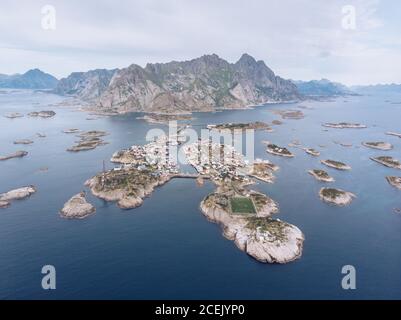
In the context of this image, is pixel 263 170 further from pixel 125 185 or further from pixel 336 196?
pixel 125 185

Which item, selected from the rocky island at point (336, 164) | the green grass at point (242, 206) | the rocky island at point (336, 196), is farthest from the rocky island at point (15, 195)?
the rocky island at point (336, 164)

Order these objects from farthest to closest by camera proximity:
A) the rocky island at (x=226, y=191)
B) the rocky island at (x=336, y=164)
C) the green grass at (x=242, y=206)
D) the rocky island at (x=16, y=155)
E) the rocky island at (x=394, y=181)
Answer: the rocky island at (x=16, y=155)
the rocky island at (x=336, y=164)
the rocky island at (x=394, y=181)
the green grass at (x=242, y=206)
the rocky island at (x=226, y=191)

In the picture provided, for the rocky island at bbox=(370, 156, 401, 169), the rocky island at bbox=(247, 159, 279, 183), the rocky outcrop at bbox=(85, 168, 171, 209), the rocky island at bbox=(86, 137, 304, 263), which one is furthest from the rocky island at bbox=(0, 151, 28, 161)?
the rocky island at bbox=(370, 156, 401, 169)

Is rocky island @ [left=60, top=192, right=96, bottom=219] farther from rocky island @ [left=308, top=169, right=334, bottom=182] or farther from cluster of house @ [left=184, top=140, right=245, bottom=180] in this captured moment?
rocky island @ [left=308, top=169, right=334, bottom=182]

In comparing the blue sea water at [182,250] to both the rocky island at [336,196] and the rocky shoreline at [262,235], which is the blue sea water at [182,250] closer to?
the rocky shoreline at [262,235]

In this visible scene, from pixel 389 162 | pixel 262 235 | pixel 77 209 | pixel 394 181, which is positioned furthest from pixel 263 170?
pixel 77 209

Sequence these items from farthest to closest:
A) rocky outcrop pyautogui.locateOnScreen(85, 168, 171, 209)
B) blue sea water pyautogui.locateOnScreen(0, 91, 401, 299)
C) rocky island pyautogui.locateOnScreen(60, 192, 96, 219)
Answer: rocky outcrop pyautogui.locateOnScreen(85, 168, 171, 209), rocky island pyautogui.locateOnScreen(60, 192, 96, 219), blue sea water pyautogui.locateOnScreen(0, 91, 401, 299)
